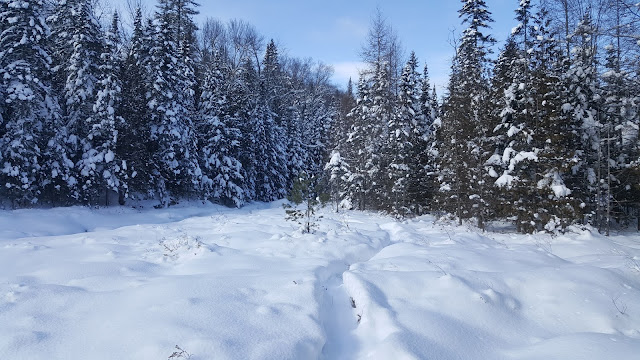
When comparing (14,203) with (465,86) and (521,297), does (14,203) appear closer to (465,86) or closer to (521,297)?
(521,297)

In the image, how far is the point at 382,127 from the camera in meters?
23.4

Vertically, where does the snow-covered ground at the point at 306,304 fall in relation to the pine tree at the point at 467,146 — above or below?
below

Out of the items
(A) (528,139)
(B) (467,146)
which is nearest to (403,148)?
(B) (467,146)

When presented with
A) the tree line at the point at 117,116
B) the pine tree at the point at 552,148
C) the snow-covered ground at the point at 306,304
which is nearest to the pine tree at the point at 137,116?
the tree line at the point at 117,116

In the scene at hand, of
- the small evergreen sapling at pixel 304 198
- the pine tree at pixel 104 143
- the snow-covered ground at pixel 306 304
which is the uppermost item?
the pine tree at pixel 104 143

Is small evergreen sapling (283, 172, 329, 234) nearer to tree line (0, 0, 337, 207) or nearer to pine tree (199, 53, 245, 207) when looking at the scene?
tree line (0, 0, 337, 207)

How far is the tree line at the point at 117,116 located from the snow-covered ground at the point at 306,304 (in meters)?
12.6

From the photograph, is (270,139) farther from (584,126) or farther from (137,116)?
(584,126)

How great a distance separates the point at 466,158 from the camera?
16391 mm

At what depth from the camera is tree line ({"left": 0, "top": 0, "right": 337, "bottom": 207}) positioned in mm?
17391

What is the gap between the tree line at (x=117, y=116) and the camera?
17391mm

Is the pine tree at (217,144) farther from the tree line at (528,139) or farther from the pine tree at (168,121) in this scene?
the tree line at (528,139)

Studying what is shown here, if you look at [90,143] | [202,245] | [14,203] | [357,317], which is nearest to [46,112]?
[90,143]

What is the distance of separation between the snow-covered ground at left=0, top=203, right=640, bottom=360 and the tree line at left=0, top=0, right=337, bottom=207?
12559 mm
